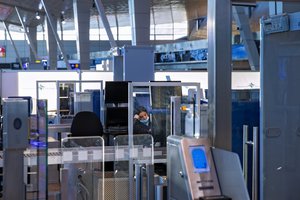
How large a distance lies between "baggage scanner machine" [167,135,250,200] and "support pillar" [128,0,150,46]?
1628 cm

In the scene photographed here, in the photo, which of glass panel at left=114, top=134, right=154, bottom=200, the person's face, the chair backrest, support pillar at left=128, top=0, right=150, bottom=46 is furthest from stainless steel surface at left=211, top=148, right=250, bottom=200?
support pillar at left=128, top=0, right=150, bottom=46

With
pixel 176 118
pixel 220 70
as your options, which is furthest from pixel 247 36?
pixel 220 70

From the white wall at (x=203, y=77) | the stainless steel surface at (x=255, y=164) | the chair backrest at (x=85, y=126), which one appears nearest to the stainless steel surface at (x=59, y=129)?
the chair backrest at (x=85, y=126)

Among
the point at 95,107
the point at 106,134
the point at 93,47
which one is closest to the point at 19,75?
the point at 95,107

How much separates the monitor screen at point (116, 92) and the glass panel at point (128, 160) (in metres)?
4.93

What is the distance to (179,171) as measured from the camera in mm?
3523

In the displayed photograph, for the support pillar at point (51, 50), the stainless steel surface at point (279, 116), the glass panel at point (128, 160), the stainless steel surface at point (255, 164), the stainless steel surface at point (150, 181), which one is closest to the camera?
the stainless steel surface at point (150, 181)

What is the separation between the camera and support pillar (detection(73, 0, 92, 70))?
91.8ft

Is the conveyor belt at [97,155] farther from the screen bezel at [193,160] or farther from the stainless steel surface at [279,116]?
the screen bezel at [193,160]

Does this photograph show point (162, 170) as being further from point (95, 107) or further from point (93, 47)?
point (93, 47)

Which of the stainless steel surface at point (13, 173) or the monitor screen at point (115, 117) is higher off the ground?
the monitor screen at point (115, 117)

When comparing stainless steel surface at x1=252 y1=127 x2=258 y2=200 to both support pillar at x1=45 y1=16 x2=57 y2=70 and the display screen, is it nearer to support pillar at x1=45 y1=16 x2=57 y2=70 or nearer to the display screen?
the display screen

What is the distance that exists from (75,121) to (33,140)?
436cm

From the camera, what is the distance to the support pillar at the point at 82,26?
27969 mm
